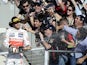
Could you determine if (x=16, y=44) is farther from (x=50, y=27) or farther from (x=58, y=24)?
(x=58, y=24)

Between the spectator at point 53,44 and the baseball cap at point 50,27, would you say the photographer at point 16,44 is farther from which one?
the baseball cap at point 50,27

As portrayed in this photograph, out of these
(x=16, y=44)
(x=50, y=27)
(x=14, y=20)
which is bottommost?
(x=16, y=44)

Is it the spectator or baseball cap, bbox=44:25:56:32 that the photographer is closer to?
the spectator

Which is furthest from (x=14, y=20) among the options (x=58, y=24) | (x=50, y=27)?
(x=58, y=24)

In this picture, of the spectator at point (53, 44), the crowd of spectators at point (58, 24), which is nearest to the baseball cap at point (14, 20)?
the crowd of spectators at point (58, 24)

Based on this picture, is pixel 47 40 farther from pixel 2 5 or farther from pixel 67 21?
pixel 2 5

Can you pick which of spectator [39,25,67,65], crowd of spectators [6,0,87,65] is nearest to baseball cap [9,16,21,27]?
crowd of spectators [6,0,87,65]

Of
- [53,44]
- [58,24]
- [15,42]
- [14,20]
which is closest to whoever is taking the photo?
[15,42]

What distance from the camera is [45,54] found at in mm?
8172

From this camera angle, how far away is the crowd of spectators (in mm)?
8250

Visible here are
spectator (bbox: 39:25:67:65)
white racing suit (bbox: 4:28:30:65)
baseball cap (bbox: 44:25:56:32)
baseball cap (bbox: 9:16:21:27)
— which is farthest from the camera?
baseball cap (bbox: 44:25:56:32)

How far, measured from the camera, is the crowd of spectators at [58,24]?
8.25 metres

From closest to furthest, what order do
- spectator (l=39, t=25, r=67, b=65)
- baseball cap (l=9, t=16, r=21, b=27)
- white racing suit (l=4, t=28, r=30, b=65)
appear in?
white racing suit (l=4, t=28, r=30, b=65)
spectator (l=39, t=25, r=67, b=65)
baseball cap (l=9, t=16, r=21, b=27)

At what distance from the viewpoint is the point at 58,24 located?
9.01 metres
